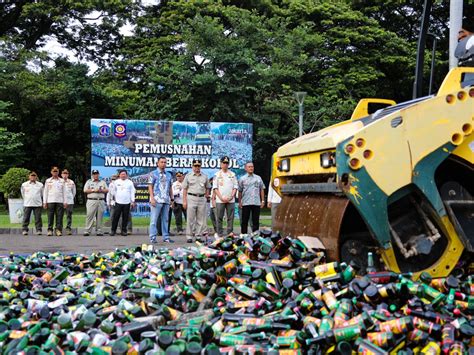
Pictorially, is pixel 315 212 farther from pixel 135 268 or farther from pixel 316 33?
pixel 316 33

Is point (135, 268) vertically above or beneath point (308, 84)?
beneath

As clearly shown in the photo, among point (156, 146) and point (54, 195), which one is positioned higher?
point (156, 146)

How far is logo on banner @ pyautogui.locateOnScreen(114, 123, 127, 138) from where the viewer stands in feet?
66.8

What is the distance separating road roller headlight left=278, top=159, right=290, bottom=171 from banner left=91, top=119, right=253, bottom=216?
13.8 m

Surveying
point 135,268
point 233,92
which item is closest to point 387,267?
point 135,268

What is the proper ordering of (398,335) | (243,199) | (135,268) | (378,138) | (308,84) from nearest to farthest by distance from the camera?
1. (398,335)
2. (378,138)
3. (135,268)
4. (243,199)
5. (308,84)

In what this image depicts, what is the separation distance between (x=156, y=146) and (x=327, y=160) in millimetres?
15577

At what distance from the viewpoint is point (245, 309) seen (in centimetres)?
493

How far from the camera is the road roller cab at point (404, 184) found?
Answer: 5.00 meters

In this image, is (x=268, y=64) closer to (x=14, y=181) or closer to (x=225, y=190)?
(x=14, y=181)

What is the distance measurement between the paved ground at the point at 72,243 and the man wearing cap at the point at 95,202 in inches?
13.0

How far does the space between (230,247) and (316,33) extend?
82.3 feet

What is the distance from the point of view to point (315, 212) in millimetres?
5879

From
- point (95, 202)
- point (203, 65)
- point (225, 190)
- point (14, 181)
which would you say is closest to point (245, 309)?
point (225, 190)
